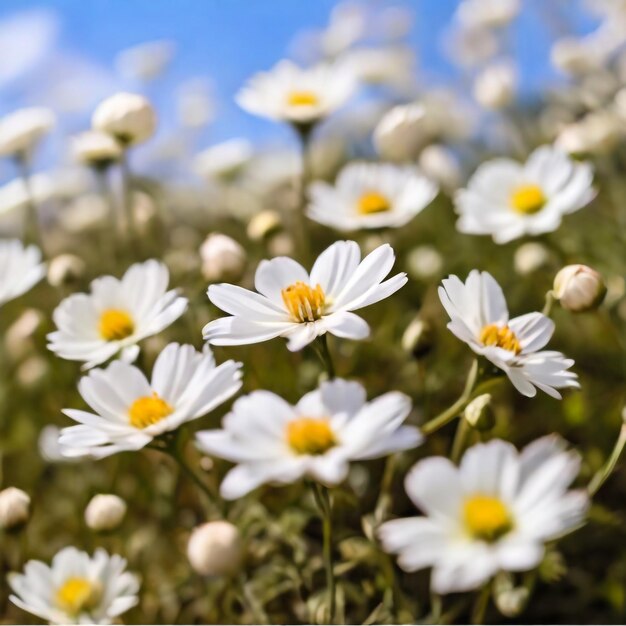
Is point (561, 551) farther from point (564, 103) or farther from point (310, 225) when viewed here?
point (564, 103)

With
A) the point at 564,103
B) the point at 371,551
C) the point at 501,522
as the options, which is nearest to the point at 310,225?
the point at 564,103

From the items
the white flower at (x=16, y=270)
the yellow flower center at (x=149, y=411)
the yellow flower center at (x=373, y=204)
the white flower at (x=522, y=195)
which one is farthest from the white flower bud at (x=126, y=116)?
the yellow flower center at (x=149, y=411)

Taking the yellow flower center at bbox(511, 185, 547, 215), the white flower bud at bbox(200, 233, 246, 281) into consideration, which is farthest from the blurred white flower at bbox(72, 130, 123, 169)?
the yellow flower center at bbox(511, 185, 547, 215)

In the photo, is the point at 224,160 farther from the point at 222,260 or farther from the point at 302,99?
the point at 222,260

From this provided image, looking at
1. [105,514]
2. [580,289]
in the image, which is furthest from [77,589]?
[580,289]

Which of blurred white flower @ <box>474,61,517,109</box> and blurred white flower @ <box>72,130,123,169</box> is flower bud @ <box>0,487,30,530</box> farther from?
blurred white flower @ <box>474,61,517,109</box>

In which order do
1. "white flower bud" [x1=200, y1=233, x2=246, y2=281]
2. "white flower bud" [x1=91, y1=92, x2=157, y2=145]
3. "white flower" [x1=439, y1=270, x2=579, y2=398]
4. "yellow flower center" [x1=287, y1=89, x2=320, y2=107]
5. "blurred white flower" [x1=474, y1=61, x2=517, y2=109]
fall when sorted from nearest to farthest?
"white flower" [x1=439, y1=270, x2=579, y2=398] → "white flower bud" [x1=200, y1=233, x2=246, y2=281] → "white flower bud" [x1=91, y1=92, x2=157, y2=145] → "yellow flower center" [x1=287, y1=89, x2=320, y2=107] → "blurred white flower" [x1=474, y1=61, x2=517, y2=109]

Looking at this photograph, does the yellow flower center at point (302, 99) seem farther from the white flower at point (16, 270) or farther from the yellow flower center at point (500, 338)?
the yellow flower center at point (500, 338)
